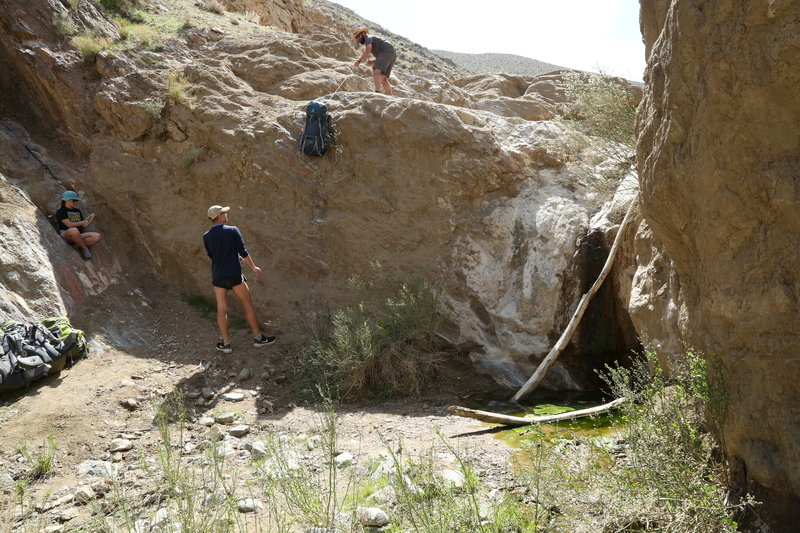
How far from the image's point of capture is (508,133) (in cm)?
824

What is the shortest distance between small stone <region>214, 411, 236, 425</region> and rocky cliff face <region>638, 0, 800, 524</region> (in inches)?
164

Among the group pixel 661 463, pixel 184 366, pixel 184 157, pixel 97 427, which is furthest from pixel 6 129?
pixel 661 463

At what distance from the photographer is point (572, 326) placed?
6.19 meters

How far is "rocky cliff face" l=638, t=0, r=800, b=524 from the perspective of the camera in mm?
2812

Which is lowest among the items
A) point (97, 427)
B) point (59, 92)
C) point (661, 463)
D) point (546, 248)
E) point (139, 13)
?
point (97, 427)

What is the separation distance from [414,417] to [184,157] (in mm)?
5356

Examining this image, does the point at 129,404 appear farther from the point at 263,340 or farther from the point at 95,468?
the point at 263,340

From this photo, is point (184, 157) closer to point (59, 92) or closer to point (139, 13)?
point (59, 92)

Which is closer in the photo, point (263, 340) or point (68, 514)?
point (68, 514)

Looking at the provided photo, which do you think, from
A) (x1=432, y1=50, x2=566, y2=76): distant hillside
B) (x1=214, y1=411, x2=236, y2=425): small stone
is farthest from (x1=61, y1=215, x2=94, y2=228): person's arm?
(x1=432, y1=50, x2=566, y2=76): distant hillside

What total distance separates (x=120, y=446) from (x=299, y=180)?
4346mm

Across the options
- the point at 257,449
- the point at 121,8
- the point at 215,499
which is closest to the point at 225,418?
the point at 257,449

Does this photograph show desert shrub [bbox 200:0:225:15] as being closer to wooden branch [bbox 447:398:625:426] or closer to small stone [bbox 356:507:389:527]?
wooden branch [bbox 447:398:625:426]

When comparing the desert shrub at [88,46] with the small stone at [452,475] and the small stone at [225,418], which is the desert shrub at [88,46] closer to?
the small stone at [225,418]
